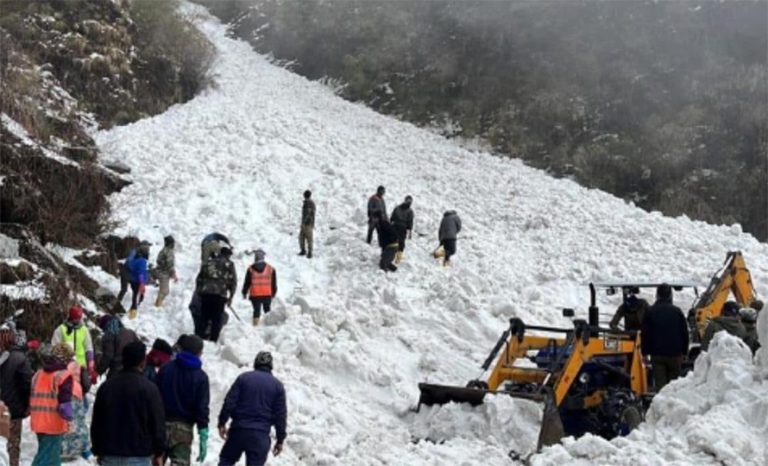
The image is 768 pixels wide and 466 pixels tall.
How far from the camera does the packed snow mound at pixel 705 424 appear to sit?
6270 mm

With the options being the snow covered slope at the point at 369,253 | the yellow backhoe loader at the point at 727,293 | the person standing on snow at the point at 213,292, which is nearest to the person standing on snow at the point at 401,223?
the snow covered slope at the point at 369,253

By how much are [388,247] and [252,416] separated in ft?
28.6

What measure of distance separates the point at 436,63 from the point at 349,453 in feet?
92.1

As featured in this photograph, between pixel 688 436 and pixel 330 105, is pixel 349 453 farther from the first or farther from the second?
pixel 330 105

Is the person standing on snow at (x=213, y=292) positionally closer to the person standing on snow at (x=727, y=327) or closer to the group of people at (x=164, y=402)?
the group of people at (x=164, y=402)

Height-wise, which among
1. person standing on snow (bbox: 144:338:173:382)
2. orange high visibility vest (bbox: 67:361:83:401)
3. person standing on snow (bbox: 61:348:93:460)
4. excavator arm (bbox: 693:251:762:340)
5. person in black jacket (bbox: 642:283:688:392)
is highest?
excavator arm (bbox: 693:251:762:340)

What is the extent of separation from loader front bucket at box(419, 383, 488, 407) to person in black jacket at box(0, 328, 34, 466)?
4761mm

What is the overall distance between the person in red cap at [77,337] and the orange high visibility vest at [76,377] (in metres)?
0.66

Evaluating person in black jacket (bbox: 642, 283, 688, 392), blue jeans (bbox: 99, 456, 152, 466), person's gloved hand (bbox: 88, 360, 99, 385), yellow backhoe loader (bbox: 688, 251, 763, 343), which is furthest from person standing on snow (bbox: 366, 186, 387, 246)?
blue jeans (bbox: 99, 456, 152, 466)

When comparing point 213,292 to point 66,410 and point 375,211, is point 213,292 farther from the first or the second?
point 375,211

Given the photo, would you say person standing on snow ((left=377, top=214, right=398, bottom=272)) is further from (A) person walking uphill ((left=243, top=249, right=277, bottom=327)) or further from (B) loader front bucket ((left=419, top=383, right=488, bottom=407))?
(B) loader front bucket ((left=419, top=383, right=488, bottom=407))

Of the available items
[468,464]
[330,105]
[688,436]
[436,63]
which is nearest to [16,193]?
[468,464]

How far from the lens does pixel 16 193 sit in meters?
12.5

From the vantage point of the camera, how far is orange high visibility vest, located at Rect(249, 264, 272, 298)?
12.4 meters
